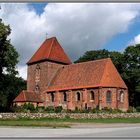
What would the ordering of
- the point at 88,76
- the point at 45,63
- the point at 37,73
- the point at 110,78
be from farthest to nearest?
the point at 37,73 < the point at 45,63 < the point at 88,76 < the point at 110,78

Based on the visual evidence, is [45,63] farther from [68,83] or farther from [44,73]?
[68,83]

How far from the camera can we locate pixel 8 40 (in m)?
40.0

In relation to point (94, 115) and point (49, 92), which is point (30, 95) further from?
point (94, 115)

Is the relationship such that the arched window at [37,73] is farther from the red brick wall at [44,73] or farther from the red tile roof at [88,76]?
the red tile roof at [88,76]

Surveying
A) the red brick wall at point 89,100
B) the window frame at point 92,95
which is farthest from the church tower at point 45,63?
the window frame at point 92,95

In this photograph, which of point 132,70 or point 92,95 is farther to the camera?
point 132,70

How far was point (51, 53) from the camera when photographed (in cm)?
7006

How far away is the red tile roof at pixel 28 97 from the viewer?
64.6m

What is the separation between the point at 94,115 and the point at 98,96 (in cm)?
1585

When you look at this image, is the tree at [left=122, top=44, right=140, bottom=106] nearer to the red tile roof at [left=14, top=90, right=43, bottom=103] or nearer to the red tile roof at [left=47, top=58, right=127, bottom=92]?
the red tile roof at [left=47, top=58, right=127, bottom=92]

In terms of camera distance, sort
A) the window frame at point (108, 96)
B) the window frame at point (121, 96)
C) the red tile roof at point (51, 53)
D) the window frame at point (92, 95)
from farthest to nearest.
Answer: the red tile roof at point (51, 53) < the window frame at point (121, 96) < the window frame at point (92, 95) < the window frame at point (108, 96)

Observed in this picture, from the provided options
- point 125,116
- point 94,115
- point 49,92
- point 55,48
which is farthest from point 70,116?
point 55,48

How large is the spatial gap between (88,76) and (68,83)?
4437 mm

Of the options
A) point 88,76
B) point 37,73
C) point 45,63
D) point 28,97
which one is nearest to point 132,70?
point 88,76
